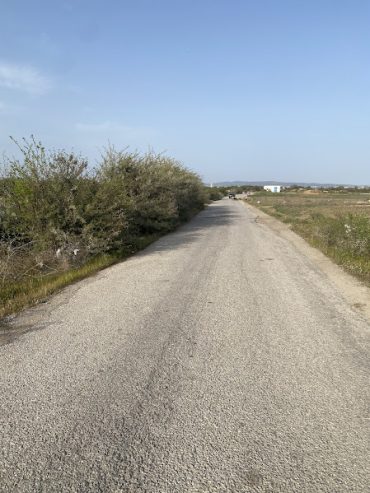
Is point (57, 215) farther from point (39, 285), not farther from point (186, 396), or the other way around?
point (186, 396)

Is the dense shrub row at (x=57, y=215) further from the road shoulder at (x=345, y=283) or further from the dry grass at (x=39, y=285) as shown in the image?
the road shoulder at (x=345, y=283)

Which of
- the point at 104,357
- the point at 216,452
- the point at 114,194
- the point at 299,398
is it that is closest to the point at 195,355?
the point at 104,357

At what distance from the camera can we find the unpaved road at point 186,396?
8.50 ft

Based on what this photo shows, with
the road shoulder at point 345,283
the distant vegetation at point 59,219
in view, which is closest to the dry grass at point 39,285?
the distant vegetation at point 59,219

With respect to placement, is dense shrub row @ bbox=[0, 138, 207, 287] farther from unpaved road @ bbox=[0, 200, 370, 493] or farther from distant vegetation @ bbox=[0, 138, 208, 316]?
unpaved road @ bbox=[0, 200, 370, 493]

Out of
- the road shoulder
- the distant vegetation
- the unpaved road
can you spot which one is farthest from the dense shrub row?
the road shoulder

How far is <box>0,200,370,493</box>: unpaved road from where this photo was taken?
259cm

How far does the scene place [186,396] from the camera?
3.55 metres

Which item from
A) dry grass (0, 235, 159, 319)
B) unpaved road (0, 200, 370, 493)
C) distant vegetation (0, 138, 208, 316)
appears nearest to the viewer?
unpaved road (0, 200, 370, 493)

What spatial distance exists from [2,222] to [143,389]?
28.3 feet

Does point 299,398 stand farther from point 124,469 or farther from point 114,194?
point 114,194

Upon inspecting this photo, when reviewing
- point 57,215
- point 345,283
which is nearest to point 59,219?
point 57,215

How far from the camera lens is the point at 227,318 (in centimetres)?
585

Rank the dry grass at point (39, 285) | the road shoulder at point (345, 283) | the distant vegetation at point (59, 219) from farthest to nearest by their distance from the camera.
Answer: the distant vegetation at point (59, 219), the road shoulder at point (345, 283), the dry grass at point (39, 285)
